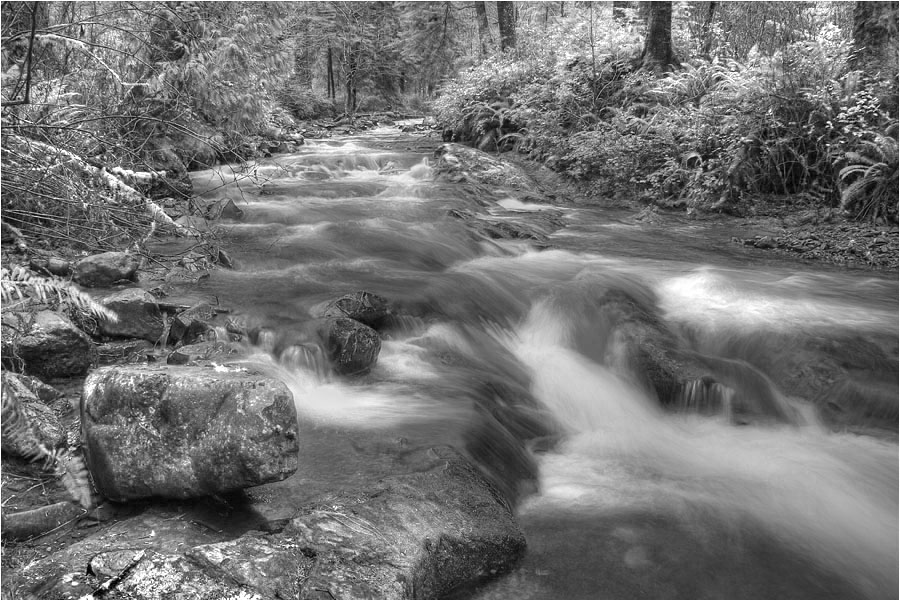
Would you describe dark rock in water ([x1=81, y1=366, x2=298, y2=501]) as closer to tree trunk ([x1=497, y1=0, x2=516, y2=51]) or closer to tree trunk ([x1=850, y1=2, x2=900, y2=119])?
tree trunk ([x1=850, y1=2, x2=900, y2=119])

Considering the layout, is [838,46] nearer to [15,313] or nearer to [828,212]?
[828,212]

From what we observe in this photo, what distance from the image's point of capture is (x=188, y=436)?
308 cm

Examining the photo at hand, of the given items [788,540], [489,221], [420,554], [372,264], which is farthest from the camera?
[489,221]

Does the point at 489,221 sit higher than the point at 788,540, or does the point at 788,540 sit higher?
the point at 489,221

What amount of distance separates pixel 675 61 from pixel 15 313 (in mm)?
12425

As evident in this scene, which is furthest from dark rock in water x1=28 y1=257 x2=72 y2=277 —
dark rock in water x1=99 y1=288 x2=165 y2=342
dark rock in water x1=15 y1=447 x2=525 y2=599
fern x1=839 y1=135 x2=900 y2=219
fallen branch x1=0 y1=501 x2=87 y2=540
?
fern x1=839 y1=135 x2=900 y2=219

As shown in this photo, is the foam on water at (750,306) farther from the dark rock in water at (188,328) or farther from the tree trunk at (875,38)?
the tree trunk at (875,38)

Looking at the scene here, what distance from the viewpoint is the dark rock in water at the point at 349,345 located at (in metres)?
5.24

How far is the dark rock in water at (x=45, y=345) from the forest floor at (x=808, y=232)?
760 cm

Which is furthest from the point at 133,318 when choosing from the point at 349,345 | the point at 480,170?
the point at 480,170

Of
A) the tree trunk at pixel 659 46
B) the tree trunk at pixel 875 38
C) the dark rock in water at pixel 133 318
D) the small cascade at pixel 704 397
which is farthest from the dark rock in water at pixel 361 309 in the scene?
the tree trunk at pixel 659 46

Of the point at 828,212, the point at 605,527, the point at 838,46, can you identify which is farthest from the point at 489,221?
the point at 605,527

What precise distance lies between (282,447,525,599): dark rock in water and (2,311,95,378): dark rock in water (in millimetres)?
2228

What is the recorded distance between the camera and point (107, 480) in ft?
10.2
